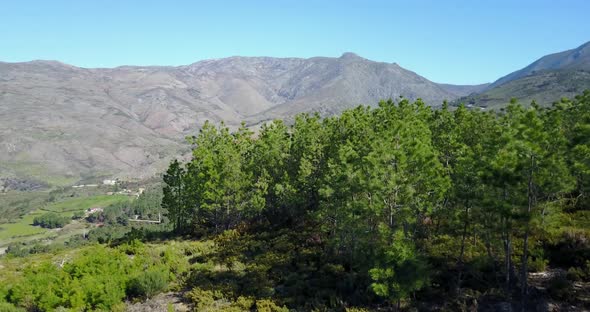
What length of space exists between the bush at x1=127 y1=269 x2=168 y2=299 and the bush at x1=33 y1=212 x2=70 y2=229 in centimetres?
18190

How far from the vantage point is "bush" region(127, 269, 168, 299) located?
29.0 m

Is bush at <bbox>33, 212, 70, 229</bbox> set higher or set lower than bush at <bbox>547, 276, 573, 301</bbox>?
lower

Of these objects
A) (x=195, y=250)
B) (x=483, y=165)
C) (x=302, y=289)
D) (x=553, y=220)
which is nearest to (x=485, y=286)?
(x=553, y=220)

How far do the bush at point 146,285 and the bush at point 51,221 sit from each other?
182 meters

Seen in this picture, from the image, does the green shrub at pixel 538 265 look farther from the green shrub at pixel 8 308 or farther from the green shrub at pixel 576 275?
the green shrub at pixel 8 308

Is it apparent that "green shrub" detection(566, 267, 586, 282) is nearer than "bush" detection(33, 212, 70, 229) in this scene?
Yes

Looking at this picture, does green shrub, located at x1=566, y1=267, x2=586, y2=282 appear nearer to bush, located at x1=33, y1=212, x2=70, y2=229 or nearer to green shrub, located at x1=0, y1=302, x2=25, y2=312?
green shrub, located at x1=0, y1=302, x2=25, y2=312

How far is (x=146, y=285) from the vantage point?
28922 mm

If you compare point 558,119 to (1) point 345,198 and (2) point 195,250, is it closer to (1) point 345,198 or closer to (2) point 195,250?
(1) point 345,198

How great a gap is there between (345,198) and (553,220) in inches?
449

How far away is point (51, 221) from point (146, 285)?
186 meters

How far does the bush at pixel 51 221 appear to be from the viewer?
184500 mm

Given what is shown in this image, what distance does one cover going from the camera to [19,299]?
28.3m

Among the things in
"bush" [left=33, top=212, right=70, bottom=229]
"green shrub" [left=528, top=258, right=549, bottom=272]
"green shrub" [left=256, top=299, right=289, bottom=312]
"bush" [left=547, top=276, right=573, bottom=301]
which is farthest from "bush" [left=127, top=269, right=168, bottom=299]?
"bush" [left=33, top=212, right=70, bottom=229]
